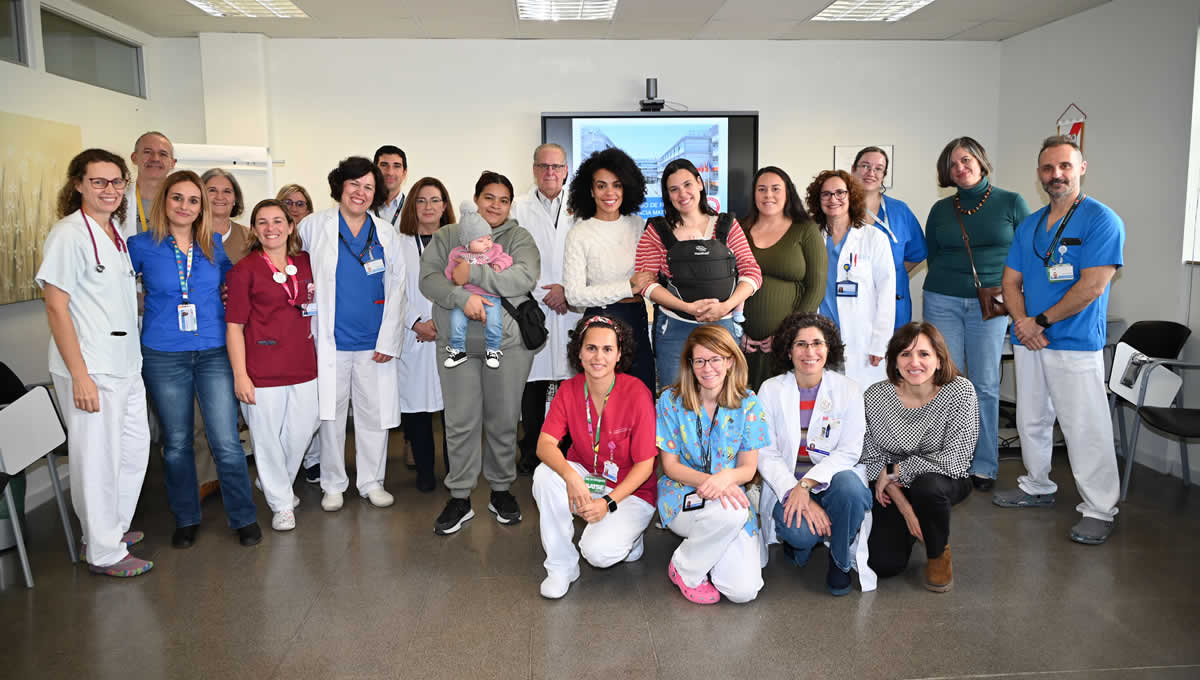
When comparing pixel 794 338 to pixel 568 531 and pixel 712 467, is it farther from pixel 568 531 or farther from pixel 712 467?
pixel 568 531

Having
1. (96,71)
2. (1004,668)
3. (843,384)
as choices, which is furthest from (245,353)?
(96,71)

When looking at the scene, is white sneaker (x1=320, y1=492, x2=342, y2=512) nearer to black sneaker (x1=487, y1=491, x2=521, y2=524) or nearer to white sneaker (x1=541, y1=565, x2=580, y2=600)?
black sneaker (x1=487, y1=491, x2=521, y2=524)

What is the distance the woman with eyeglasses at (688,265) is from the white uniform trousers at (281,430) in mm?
1749

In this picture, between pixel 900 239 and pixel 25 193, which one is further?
pixel 25 193

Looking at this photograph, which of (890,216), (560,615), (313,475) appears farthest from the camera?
(313,475)

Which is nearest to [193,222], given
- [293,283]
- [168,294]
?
[168,294]

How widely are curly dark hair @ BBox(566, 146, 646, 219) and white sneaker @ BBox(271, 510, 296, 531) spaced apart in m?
2.09

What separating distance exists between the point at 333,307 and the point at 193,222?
719mm

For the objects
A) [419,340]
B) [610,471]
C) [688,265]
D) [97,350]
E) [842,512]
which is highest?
[688,265]

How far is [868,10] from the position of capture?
604cm

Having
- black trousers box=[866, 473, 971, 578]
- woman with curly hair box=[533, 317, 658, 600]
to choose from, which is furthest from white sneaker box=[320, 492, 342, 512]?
black trousers box=[866, 473, 971, 578]

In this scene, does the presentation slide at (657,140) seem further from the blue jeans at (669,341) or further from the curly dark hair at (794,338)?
the curly dark hair at (794,338)

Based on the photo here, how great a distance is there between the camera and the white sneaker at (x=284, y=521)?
3.71 metres

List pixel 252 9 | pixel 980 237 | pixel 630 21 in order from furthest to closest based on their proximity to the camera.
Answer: pixel 630 21, pixel 252 9, pixel 980 237
